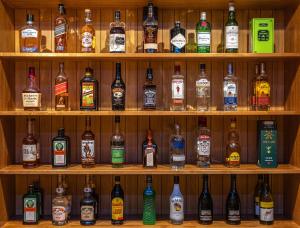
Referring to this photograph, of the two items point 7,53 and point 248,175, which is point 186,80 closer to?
point 248,175

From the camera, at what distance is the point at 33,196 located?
96.2 inches

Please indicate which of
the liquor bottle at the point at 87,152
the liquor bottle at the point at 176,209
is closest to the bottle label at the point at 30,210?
the liquor bottle at the point at 87,152

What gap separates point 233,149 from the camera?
2.54 meters

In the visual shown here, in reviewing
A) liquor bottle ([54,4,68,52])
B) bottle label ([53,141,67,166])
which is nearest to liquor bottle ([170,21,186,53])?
liquor bottle ([54,4,68,52])

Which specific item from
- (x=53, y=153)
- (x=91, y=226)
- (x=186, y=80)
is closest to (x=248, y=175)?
(x=186, y=80)

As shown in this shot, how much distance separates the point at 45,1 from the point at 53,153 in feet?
2.85

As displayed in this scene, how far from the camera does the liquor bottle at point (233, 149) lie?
2.50m

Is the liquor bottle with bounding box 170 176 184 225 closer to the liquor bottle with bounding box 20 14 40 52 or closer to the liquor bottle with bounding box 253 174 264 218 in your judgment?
the liquor bottle with bounding box 253 174 264 218

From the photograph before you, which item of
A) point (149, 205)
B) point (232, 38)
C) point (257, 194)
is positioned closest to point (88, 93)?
point (149, 205)

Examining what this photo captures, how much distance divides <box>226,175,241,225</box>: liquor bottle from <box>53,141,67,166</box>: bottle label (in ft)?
3.23

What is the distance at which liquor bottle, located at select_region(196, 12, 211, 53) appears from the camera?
2.43 m

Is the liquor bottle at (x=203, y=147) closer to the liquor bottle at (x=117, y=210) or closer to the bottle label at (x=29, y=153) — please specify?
the liquor bottle at (x=117, y=210)

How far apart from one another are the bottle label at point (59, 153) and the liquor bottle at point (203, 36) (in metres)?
0.94

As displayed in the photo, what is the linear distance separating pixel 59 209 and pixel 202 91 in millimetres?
1065
